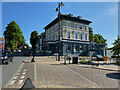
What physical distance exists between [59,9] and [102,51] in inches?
935

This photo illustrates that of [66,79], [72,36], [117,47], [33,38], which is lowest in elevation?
[66,79]

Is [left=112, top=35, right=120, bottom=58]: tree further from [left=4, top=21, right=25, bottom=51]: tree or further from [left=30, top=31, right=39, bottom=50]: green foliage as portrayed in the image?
[left=30, top=31, right=39, bottom=50]: green foliage

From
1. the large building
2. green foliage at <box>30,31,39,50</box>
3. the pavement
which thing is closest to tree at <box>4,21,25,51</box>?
green foliage at <box>30,31,39,50</box>

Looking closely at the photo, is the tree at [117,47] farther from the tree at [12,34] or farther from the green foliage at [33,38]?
the green foliage at [33,38]

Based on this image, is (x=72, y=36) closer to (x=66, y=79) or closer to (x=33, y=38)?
(x=33, y=38)

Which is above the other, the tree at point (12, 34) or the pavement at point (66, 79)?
the tree at point (12, 34)

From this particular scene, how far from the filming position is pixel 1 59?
11.9m

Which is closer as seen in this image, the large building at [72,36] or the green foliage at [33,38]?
the large building at [72,36]

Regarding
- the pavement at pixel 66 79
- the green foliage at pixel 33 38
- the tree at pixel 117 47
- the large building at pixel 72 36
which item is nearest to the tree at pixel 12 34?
the green foliage at pixel 33 38

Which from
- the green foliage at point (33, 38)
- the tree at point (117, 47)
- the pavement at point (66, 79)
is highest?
the green foliage at point (33, 38)

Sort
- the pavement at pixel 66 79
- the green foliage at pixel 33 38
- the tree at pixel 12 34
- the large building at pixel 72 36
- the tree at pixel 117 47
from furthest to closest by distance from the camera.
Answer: the green foliage at pixel 33 38 < the tree at pixel 12 34 < the large building at pixel 72 36 < the tree at pixel 117 47 < the pavement at pixel 66 79

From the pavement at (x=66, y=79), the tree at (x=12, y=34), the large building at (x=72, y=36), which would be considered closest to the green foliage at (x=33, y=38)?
the tree at (x=12, y=34)

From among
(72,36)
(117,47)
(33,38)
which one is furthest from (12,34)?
(117,47)

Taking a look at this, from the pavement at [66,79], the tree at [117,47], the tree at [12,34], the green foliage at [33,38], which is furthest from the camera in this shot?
the green foliage at [33,38]
